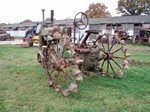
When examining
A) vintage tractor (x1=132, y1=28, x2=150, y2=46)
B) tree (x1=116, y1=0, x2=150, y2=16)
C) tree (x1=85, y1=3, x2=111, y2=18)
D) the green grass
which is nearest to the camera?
the green grass

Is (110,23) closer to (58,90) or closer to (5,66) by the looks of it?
(5,66)

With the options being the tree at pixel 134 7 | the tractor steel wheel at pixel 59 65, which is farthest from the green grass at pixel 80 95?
the tree at pixel 134 7

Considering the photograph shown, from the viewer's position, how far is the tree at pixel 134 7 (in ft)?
124

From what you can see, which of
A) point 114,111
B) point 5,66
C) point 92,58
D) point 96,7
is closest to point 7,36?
point 5,66

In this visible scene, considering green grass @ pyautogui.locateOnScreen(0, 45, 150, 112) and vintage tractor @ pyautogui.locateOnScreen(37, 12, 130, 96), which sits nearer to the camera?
green grass @ pyautogui.locateOnScreen(0, 45, 150, 112)

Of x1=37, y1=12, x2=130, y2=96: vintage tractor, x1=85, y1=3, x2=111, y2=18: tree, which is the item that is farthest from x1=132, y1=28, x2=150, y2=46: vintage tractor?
x1=85, y1=3, x2=111, y2=18: tree

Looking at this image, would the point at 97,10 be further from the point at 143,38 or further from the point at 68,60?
the point at 68,60

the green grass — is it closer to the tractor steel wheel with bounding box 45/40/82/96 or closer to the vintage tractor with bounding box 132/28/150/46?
the tractor steel wheel with bounding box 45/40/82/96

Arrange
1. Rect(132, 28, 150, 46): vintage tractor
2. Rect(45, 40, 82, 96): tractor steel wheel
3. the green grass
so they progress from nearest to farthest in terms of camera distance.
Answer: the green grass → Rect(45, 40, 82, 96): tractor steel wheel → Rect(132, 28, 150, 46): vintage tractor

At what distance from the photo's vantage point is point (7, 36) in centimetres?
2344

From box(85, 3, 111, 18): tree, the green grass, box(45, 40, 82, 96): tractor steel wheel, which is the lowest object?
Result: the green grass

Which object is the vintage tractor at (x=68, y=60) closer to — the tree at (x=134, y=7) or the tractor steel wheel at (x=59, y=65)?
the tractor steel wheel at (x=59, y=65)

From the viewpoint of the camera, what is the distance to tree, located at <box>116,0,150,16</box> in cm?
3772

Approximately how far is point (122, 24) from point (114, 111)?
2232 cm
